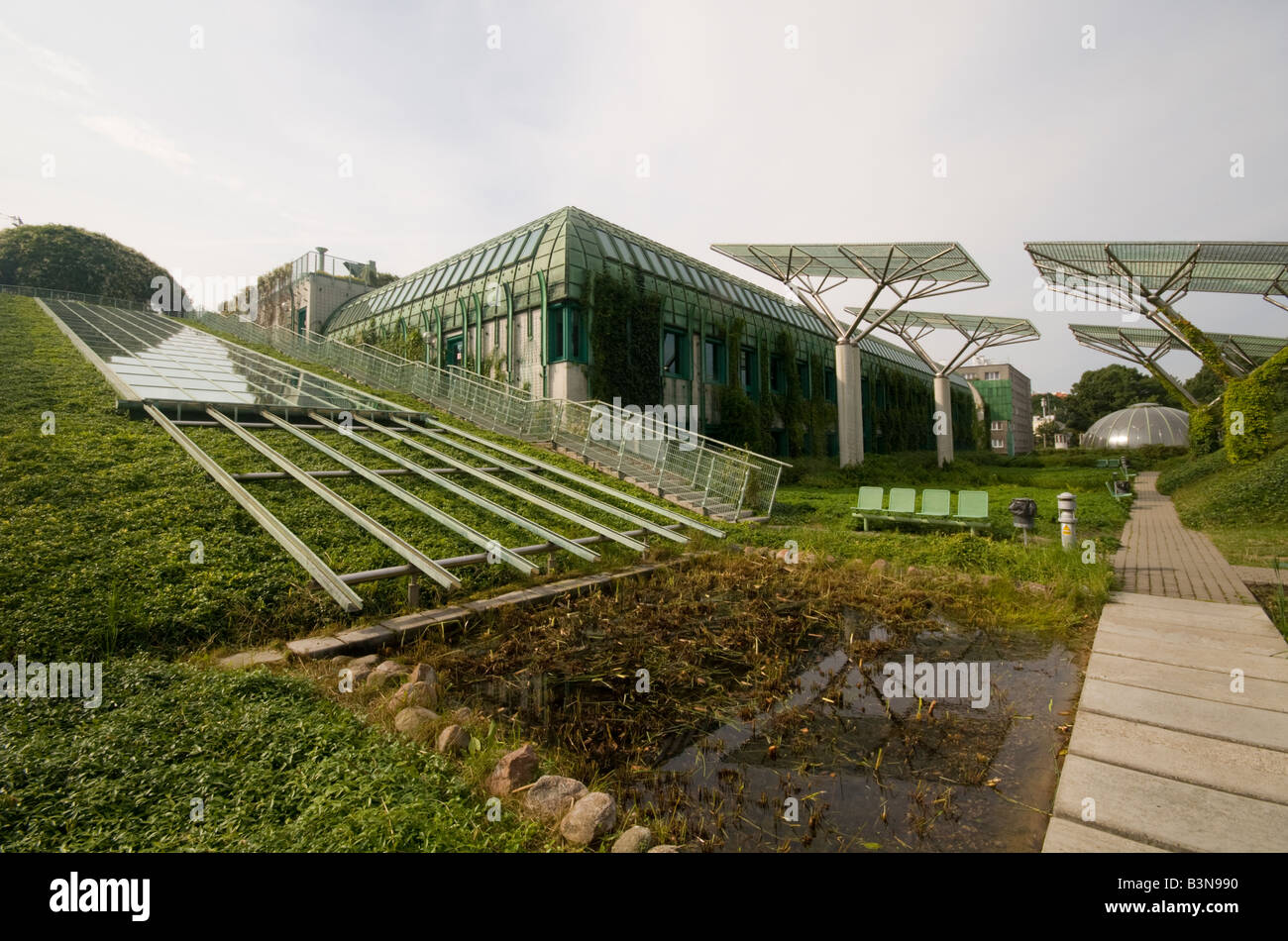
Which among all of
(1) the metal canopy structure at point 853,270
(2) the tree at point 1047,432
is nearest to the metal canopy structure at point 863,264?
(1) the metal canopy structure at point 853,270

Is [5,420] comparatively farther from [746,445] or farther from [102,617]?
[746,445]

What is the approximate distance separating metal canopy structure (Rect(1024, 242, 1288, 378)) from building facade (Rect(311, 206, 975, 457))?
10.7 m

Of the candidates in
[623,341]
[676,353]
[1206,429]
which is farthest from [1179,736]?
[1206,429]

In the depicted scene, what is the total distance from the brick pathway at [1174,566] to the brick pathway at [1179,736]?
0.42m

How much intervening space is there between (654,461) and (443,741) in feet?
37.3

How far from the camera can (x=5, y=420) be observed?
8.73m

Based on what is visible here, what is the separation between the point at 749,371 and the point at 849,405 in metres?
4.86

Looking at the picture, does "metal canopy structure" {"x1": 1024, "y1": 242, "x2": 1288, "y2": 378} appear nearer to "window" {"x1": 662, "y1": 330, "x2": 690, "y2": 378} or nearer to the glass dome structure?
"window" {"x1": 662, "y1": 330, "x2": 690, "y2": 378}

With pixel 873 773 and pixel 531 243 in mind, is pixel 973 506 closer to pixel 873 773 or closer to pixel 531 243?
pixel 873 773

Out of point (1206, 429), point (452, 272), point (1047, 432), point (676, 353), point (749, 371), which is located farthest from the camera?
point (1047, 432)

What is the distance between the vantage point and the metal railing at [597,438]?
44.5 ft

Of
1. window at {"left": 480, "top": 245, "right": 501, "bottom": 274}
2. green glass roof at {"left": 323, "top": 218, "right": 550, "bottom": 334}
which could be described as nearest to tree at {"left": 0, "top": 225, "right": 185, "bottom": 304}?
green glass roof at {"left": 323, "top": 218, "right": 550, "bottom": 334}

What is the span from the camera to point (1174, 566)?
883 cm
